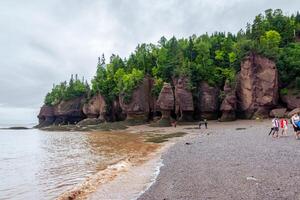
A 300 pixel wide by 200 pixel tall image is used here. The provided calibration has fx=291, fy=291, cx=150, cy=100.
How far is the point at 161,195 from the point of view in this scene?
1185cm

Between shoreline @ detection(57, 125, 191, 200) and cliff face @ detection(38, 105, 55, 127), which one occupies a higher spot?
cliff face @ detection(38, 105, 55, 127)

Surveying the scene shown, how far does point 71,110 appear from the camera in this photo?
107062 mm

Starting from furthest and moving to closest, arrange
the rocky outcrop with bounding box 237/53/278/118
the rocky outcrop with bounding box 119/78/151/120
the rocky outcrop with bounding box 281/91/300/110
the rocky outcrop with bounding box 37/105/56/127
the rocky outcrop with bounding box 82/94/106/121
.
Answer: the rocky outcrop with bounding box 37/105/56/127 → the rocky outcrop with bounding box 82/94/106/121 → the rocky outcrop with bounding box 119/78/151/120 → the rocky outcrop with bounding box 237/53/278/118 → the rocky outcrop with bounding box 281/91/300/110

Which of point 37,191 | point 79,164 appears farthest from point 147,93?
point 37,191

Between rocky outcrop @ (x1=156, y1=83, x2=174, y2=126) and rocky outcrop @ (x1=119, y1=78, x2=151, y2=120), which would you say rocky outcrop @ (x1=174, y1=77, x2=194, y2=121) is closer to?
rocky outcrop @ (x1=156, y1=83, x2=174, y2=126)

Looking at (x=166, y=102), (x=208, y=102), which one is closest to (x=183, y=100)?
(x=166, y=102)

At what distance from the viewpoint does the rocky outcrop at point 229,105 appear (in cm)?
6323

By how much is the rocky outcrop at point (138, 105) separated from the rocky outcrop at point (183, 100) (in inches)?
398

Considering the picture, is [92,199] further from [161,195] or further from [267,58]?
[267,58]

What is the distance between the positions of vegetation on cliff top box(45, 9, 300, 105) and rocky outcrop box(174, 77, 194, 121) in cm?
181

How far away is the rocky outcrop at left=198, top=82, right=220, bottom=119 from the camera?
69375mm

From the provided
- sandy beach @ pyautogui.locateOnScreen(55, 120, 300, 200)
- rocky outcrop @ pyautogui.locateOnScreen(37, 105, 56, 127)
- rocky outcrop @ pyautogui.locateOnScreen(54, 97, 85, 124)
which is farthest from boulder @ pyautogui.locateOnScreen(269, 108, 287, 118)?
rocky outcrop @ pyautogui.locateOnScreen(37, 105, 56, 127)

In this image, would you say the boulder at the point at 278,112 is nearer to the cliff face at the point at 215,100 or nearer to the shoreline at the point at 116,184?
the cliff face at the point at 215,100

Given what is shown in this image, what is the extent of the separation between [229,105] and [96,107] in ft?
→ 154
